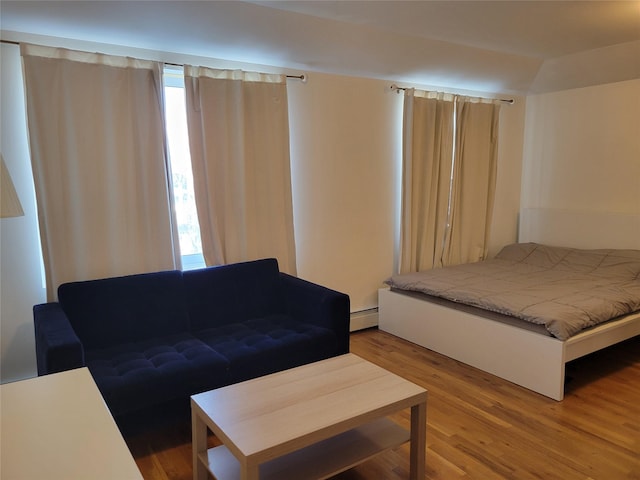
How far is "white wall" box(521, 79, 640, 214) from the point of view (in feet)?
13.8

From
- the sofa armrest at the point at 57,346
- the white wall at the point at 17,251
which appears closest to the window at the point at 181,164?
the white wall at the point at 17,251

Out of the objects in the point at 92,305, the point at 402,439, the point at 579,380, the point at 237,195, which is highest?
the point at 237,195

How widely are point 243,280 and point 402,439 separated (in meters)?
1.57

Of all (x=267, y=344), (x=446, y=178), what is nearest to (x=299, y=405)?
(x=267, y=344)

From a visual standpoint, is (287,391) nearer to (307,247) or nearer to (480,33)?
(307,247)

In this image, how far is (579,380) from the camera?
3.03 metres

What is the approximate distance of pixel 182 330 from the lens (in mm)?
2879

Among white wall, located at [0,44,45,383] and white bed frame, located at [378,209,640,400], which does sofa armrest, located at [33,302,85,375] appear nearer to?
white wall, located at [0,44,45,383]

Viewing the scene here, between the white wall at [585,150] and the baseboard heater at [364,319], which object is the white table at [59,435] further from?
the white wall at [585,150]

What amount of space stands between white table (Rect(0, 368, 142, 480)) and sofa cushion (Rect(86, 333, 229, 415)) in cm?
78

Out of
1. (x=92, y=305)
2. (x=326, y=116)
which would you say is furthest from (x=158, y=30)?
(x=92, y=305)

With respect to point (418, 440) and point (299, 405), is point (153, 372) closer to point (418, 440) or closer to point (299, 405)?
point (299, 405)

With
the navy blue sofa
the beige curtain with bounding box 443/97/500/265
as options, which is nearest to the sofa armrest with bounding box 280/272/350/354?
the navy blue sofa

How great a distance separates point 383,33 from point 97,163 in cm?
224
